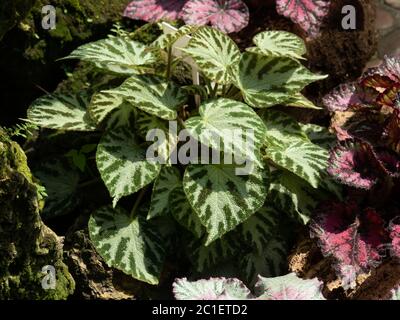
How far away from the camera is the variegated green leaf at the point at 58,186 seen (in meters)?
2.62

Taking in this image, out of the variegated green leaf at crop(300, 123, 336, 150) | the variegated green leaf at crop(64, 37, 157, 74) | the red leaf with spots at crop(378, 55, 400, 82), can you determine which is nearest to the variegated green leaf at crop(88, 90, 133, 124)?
the variegated green leaf at crop(64, 37, 157, 74)

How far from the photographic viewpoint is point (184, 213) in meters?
2.48

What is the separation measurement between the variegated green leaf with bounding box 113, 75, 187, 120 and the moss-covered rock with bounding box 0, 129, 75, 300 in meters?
0.41

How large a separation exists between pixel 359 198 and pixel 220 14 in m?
0.94

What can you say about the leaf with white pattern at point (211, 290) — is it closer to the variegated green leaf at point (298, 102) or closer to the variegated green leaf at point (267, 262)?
the variegated green leaf at point (267, 262)

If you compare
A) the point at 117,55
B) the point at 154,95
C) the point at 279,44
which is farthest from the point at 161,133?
the point at 279,44

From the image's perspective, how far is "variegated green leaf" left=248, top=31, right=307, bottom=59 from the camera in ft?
8.59

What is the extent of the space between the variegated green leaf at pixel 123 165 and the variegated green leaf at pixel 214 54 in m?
0.35

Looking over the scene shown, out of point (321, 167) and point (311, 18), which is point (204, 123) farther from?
point (311, 18)

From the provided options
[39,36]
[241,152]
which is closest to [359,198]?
[241,152]

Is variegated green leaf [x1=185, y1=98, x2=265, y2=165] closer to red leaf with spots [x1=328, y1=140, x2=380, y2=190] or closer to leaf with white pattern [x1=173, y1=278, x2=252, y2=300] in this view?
red leaf with spots [x1=328, y1=140, x2=380, y2=190]

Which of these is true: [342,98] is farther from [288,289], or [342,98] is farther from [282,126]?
[288,289]

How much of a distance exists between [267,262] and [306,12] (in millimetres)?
1013

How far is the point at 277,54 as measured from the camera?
2.59 meters
